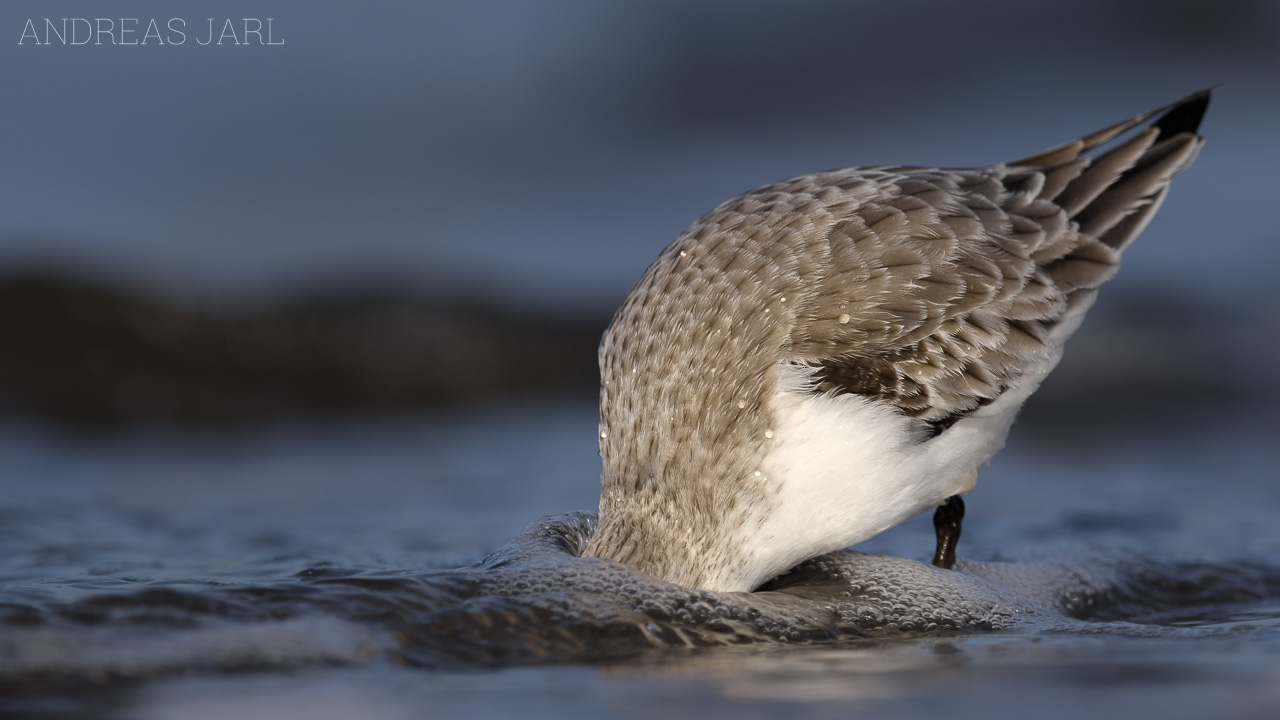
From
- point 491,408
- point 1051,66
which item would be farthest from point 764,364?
point 1051,66

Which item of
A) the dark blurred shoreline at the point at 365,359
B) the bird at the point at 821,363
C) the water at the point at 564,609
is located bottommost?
the water at the point at 564,609

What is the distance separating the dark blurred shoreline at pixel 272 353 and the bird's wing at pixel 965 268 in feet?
12.8

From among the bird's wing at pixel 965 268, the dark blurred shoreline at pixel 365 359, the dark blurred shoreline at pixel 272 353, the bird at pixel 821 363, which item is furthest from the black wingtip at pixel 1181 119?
the dark blurred shoreline at pixel 272 353

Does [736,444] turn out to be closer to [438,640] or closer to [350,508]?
[438,640]

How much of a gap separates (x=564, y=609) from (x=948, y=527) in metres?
1.50

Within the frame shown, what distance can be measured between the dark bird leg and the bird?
277mm

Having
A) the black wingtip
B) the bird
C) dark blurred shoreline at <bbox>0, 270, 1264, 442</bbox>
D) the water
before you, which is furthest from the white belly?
dark blurred shoreline at <bbox>0, 270, 1264, 442</bbox>

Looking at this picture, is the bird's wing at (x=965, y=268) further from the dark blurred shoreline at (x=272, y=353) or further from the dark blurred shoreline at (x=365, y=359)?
the dark blurred shoreline at (x=272, y=353)

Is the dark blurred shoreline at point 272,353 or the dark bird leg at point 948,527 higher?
the dark blurred shoreline at point 272,353

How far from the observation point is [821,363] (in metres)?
3.62

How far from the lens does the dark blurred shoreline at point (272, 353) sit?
7262 millimetres

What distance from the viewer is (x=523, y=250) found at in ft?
30.6

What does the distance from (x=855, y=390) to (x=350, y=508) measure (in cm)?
233

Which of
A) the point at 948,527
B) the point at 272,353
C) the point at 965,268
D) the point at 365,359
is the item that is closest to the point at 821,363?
the point at 965,268
